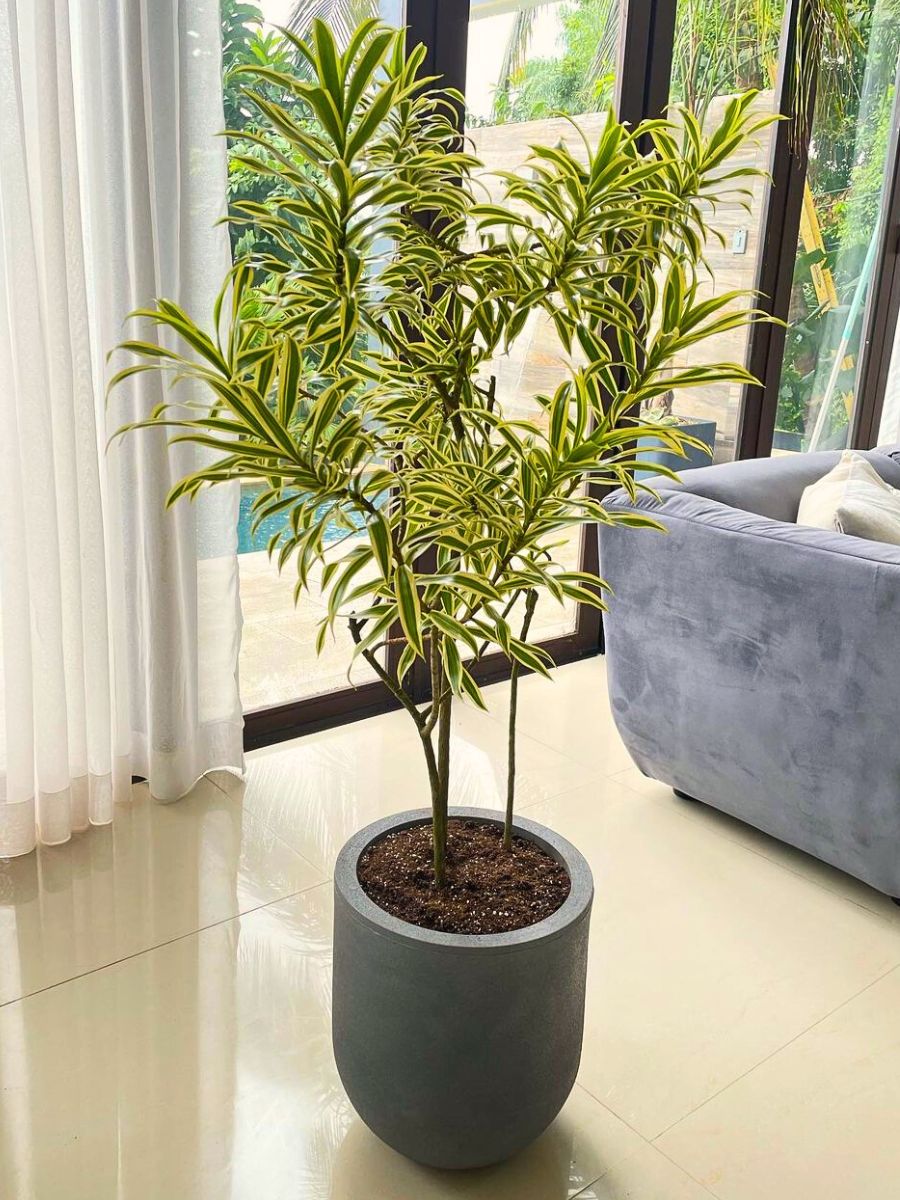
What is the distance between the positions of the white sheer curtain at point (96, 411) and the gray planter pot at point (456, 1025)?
100 cm

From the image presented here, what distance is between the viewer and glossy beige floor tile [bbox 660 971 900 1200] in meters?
1.55

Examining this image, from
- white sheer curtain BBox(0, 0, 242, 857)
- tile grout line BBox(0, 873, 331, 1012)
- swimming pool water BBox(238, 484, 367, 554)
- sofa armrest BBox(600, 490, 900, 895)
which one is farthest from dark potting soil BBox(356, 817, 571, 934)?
swimming pool water BBox(238, 484, 367, 554)

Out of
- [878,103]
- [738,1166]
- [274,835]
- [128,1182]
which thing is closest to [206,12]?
[274,835]

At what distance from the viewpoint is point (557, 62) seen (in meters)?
3.00

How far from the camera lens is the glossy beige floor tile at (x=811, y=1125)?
155cm

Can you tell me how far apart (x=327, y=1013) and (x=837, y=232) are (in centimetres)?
342

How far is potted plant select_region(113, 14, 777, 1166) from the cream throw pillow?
3.20ft

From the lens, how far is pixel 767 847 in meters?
2.43

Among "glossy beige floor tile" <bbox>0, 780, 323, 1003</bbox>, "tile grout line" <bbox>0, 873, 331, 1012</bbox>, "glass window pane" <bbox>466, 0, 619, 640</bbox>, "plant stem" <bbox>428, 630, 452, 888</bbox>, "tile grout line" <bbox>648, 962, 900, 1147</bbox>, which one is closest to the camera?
"plant stem" <bbox>428, 630, 452, 888</bbox>

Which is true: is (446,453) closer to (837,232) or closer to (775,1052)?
(775,1052)

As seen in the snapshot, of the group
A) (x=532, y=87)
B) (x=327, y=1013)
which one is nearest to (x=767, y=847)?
(x=327, y=1013)

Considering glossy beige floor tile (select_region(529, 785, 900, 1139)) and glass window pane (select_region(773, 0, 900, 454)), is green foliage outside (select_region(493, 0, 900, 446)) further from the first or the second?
glossy beige floor tile (select_region(529, 785, 900, 1139))

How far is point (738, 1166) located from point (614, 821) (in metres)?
0.99

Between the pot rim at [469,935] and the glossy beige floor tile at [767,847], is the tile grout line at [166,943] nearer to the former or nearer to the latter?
the pot rim at [469,935]
